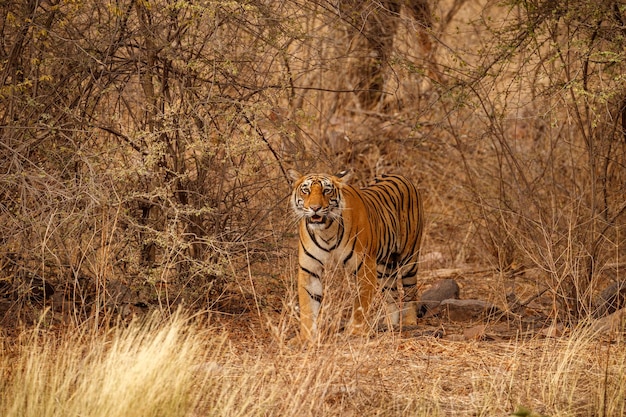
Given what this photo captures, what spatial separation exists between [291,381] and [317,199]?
2.04 metres

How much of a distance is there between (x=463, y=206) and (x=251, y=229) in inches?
168

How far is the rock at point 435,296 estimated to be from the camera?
26.8 ft

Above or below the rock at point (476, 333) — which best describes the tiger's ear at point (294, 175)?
above

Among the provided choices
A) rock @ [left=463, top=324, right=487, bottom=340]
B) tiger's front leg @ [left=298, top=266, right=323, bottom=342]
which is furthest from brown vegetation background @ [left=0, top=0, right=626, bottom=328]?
rock @ [left=463, top=324, right=487, bottom=340]

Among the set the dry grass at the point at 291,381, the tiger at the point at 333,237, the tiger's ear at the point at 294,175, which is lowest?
the dry grass at the point at 291,381

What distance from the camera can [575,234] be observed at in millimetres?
7633

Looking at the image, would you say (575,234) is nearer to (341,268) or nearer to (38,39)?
(341,268)

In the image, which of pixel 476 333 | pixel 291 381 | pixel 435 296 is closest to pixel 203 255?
pixel 476 333

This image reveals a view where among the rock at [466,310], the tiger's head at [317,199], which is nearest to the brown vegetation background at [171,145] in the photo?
the tiger's head at [317,199]

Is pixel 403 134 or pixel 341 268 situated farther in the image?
pixel 403 134

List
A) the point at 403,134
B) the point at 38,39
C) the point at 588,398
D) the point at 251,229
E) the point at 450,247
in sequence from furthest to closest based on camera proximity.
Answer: the point at 403,134 < the point at 450,247 < the point at 251,229 < the point at 38,39 < the point at 588,398

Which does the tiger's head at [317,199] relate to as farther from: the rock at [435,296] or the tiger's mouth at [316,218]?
the rock at [435,296]

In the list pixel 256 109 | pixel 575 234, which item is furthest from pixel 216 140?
pixel 575 234

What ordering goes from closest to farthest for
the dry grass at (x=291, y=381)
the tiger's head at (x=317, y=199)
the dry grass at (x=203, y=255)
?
1. the dry grass at (x=291, y=381)
2. the dry grass at (x=203, y=255)
3. the tiger's head at (x=317, y=199)
